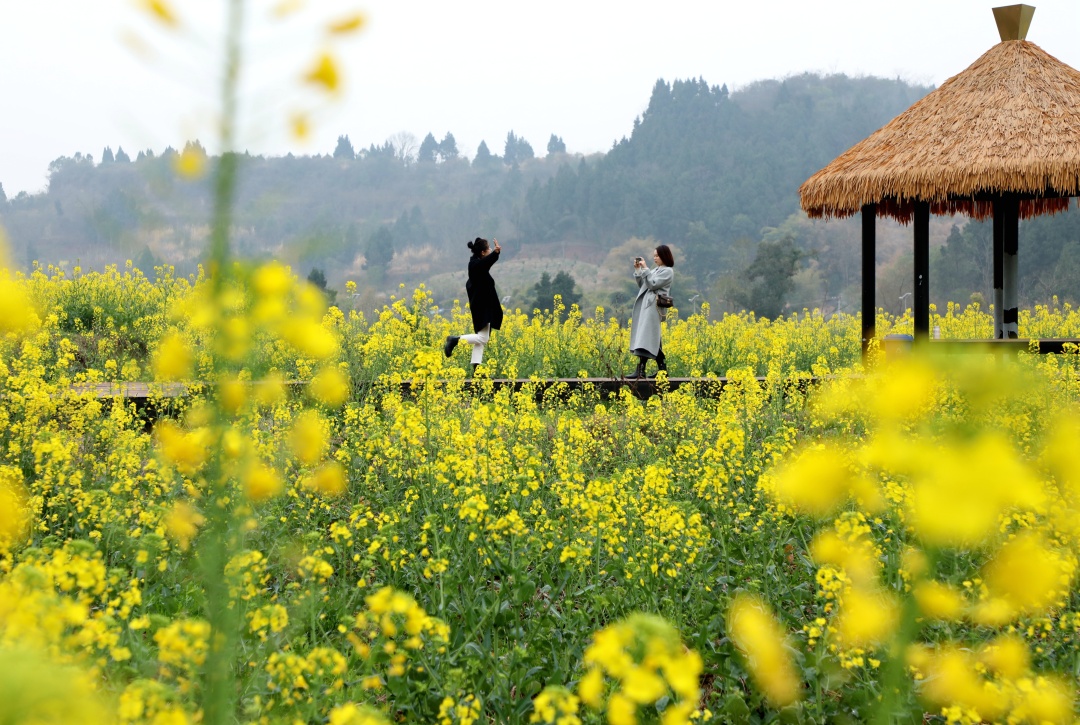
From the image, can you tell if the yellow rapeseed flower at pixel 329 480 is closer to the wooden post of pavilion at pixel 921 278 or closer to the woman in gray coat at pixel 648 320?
the woman in gray coat at pixel 648 320

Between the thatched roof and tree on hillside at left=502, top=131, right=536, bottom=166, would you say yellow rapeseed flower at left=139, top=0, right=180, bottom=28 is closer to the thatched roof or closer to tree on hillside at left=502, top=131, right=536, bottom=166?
the thatched roof

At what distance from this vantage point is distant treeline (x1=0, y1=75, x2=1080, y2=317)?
41500 millimetres

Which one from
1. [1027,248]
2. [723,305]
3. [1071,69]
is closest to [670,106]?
[723,305]

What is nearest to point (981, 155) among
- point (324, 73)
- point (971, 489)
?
point (971, 489)

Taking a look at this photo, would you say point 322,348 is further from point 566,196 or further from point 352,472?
point 566,196

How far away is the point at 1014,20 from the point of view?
880cm

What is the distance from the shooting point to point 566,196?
9006 centimetres

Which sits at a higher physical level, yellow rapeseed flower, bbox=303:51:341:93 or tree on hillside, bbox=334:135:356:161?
tree on hillside, bbox=334:135:356:161

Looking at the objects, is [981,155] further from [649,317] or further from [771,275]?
[771,275]

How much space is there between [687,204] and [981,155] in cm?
7500

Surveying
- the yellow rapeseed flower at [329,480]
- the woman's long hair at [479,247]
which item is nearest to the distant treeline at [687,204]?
the woman's long hair at [479,247]

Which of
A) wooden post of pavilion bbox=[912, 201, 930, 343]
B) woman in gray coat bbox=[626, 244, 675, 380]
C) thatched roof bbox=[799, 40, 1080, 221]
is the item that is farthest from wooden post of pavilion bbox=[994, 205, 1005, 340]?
woman in gray coat bbox=[626, 244, 675, 380]

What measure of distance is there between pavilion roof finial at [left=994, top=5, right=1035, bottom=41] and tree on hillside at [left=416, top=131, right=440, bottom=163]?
13146cm

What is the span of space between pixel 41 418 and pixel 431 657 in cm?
412
